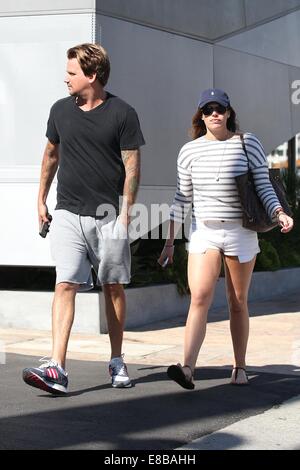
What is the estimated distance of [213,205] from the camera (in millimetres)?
6480

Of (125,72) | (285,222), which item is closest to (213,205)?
(285,222)

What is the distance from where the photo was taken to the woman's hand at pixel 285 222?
20.2 feet

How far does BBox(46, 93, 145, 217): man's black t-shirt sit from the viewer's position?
20.7 ft

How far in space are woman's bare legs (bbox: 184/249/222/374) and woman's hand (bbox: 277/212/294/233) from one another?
1.56ft

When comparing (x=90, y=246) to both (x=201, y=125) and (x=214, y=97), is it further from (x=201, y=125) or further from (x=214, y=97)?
(x=214, y=97)

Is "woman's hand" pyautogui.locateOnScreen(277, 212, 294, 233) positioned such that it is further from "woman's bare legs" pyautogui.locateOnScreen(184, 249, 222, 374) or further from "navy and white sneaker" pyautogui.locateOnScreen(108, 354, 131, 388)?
"navy and white sneaker" pyautogui.locateOnScreen(108, 354, 131, 388)

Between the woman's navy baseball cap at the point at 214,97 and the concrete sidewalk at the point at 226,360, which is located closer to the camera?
the concrete sidewalk at the point at 226,360

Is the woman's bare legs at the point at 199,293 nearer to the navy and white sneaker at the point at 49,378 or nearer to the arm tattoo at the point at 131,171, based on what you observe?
the arm tattoo at the point at 131,171

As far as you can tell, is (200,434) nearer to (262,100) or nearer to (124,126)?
(124,126)

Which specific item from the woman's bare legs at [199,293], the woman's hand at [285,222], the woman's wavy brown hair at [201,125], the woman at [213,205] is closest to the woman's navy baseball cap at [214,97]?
the woman at [213,205]

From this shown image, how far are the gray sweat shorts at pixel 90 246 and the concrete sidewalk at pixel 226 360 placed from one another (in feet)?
2.46

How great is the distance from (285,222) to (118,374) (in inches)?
56.7

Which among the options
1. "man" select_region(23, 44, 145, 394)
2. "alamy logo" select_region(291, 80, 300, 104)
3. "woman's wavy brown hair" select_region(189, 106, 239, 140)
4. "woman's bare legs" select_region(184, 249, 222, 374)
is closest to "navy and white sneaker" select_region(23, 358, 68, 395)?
"man" select_region(23, 44, 145, 394)

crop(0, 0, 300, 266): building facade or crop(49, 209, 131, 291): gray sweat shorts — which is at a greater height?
crop(0, 0, 300, 266): building facade
